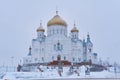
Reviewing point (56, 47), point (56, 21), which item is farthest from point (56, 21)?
point (56, 47)

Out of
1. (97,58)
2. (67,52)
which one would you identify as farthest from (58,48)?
(97,58)

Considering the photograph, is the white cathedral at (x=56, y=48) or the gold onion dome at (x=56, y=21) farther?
A: the gold onion dome at (x=56, y=21)

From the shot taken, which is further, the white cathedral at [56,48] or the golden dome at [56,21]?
the golden dome at [56,21]

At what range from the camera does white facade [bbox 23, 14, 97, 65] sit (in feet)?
209

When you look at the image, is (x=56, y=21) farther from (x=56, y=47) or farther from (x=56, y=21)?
(x=56, y=47)

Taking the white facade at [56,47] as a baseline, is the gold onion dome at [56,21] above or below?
above

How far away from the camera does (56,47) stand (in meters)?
63.5

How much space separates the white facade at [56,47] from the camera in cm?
6366

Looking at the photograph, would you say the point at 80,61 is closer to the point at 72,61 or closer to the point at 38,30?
the point at 72,61

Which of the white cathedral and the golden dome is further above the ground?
the golden dome

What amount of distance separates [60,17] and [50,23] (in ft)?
9.77

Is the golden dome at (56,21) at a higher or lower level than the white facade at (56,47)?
higher

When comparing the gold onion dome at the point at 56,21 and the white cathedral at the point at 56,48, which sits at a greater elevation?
the gold onion dome at the point at 56,21

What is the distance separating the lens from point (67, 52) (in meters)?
64.2
